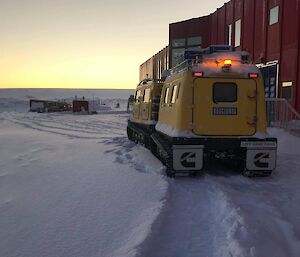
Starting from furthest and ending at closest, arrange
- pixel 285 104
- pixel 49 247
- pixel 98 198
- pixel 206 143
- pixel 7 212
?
pixel 285 104, pixel 206 143, pixel 98 198, pixel 7 212, pixel 49 247

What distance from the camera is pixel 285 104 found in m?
14.3

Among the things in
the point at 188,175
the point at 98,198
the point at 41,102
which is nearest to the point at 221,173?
the point at 188,175

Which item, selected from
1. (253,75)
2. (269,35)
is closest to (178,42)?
(269,35)

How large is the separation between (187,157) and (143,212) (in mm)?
2953

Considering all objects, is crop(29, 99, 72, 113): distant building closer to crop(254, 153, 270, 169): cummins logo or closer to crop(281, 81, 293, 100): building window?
crop(281, 81, 293, 100): building window

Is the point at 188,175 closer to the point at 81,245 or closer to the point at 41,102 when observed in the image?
the point at 81,245

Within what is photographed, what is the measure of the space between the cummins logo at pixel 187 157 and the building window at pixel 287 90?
9224 mm

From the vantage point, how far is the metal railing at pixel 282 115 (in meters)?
13.9

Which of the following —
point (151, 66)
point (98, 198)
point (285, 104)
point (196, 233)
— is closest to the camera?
point (196, 233)

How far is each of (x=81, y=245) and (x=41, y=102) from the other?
162 ft

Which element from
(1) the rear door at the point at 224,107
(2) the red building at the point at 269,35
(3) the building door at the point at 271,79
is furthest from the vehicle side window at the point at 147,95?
(3) the building door at the point at 271,79

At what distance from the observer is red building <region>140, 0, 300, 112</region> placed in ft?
54.3

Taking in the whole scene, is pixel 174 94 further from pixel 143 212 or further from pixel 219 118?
pixel 143 212

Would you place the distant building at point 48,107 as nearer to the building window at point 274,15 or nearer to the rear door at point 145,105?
the building window at point 274,15
